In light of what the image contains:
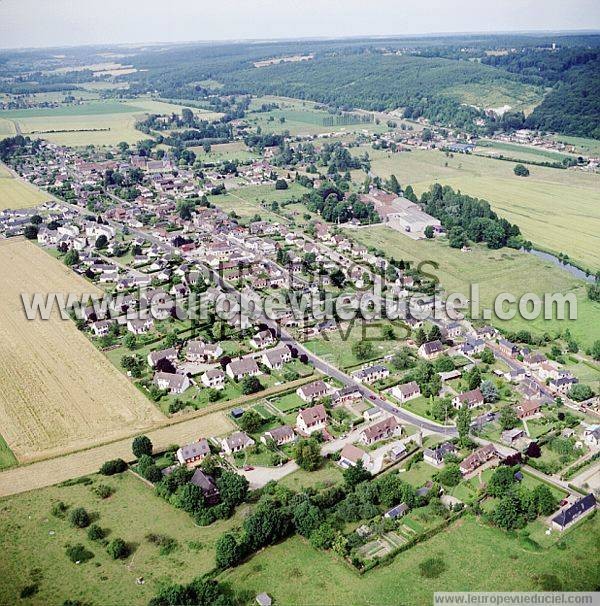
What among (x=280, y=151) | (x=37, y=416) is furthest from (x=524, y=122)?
(x=37, y=416)

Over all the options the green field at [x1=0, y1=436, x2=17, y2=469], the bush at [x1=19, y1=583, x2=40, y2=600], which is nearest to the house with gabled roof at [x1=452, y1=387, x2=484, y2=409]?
the bush at [x1=19, y1=583, x2=40, y2=600]

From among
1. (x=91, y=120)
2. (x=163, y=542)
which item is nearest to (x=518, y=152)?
(x=91, y=120)

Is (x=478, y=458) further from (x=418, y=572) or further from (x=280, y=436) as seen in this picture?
(x=280, y=436)

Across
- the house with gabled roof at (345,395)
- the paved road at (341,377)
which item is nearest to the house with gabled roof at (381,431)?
the paved road at (341,377)

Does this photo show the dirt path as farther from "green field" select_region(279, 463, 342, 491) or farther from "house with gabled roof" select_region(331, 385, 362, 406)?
"green field" select_region(279, 463, 342, 491)

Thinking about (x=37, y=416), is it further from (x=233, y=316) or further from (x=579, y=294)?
(x=579, y=294)
